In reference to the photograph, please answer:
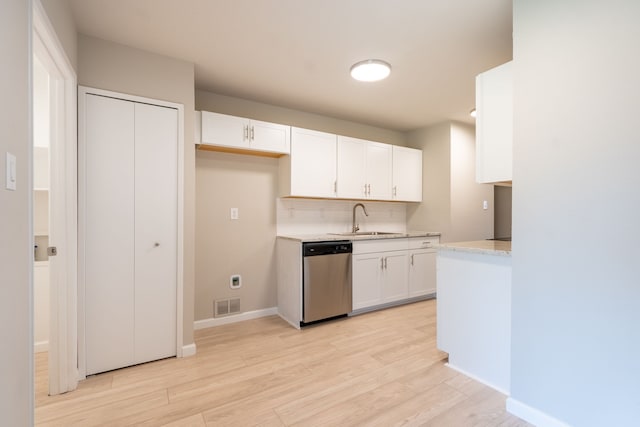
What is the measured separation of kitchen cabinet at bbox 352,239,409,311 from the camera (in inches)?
135

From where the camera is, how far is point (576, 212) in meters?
1.50

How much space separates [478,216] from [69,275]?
4.67 meters

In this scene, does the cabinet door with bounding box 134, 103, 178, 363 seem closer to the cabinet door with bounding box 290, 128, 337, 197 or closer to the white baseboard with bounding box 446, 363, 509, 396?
the cabinet door with bounding box 290, 128, 337, 197

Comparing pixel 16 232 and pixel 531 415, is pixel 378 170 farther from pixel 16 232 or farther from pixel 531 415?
pixel 16 232

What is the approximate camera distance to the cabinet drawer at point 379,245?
135 inches

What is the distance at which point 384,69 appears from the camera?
8.45ft

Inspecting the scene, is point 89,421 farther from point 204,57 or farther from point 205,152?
point 204,57

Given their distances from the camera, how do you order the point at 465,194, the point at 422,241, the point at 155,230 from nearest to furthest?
1. the point at 155,230
2. the point at 422,241
3. the point at 465,194

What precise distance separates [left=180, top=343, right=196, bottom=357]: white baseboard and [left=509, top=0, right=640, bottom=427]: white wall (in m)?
2.32

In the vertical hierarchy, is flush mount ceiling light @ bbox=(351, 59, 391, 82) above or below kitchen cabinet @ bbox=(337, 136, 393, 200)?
above

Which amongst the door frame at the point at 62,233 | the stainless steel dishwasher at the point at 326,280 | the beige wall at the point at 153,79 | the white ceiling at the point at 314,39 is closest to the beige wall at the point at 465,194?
the white ceiling at the point at 314,39

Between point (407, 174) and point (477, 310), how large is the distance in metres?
2.54

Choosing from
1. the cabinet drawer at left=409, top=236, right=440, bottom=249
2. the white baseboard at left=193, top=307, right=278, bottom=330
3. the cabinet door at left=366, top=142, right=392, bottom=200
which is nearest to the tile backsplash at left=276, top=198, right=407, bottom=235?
the cabinet door at left=366, top=142, right=392, bottom=200

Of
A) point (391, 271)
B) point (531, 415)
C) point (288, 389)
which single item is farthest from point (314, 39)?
point (531, 415)
